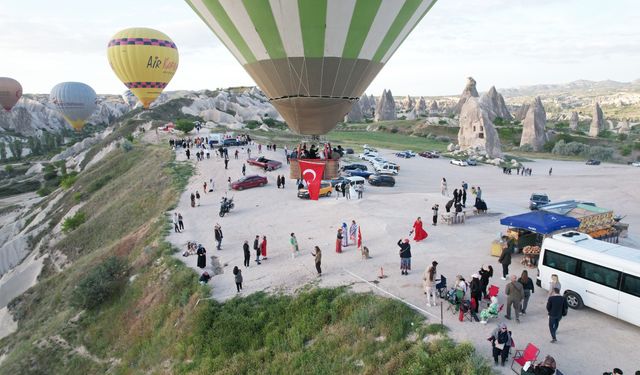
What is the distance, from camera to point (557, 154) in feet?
226

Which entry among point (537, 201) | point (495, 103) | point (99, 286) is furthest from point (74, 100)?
point (495, 103)

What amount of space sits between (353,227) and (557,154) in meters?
64.3

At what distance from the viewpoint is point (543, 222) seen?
14742 mm

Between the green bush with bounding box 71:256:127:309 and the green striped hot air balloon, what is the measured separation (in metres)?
10.9

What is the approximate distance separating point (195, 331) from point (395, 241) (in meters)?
8.79

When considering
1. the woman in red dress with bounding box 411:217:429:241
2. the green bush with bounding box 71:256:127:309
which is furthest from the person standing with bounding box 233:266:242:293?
the woman in red dress with bounding box 411:217:429:241

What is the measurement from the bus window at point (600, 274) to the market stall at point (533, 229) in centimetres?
326

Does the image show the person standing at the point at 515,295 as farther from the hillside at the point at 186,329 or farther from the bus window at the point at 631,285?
the bus window at the point at 631,285

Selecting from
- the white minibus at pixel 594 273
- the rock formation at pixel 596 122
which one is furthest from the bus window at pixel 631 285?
the rock formation at pixel 596 122

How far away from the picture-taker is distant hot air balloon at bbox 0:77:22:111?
282ft

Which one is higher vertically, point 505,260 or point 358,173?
point 505,260

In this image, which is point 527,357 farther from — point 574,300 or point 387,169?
point 387,169

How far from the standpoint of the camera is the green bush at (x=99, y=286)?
1752cm

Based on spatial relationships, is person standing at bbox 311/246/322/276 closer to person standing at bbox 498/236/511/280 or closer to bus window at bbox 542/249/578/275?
person standing at bbox 498/236/511/280
